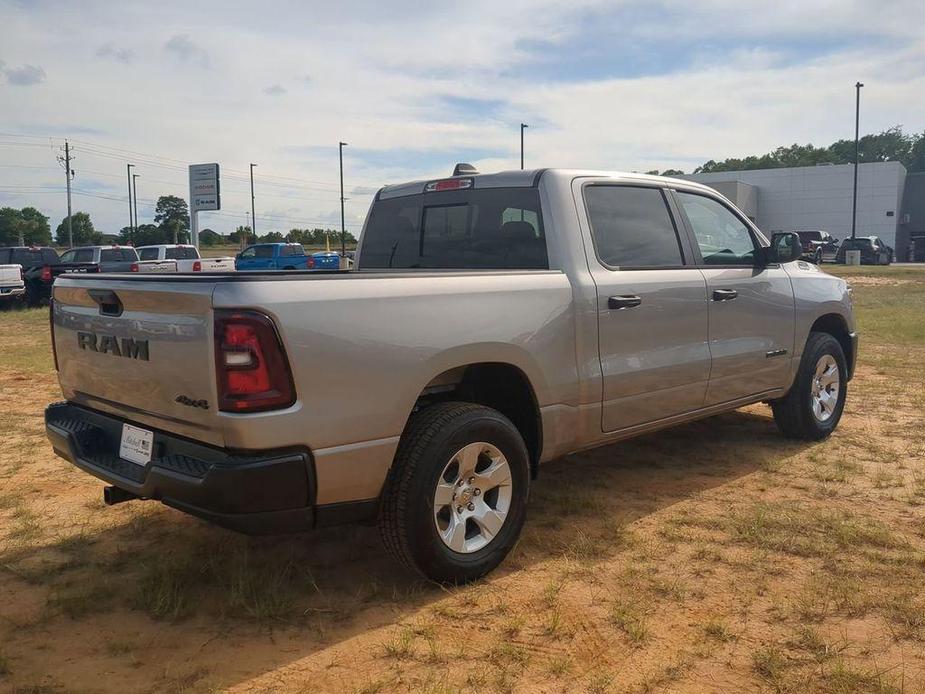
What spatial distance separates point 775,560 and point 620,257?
170 centimetres

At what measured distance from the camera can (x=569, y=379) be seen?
3863 millimetres

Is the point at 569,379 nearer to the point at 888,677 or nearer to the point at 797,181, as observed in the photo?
the point at 888,677

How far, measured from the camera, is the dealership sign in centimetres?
4366

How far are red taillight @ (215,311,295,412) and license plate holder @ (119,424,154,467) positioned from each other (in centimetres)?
57

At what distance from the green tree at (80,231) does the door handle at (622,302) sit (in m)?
81.1

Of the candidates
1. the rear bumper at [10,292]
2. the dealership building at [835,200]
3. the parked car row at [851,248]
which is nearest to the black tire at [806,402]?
the rear bumper at [10,292]

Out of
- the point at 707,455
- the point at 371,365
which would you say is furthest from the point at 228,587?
the point at 707,455

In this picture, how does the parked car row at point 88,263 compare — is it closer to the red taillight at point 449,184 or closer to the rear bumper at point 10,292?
the rear bumper at point 10,292

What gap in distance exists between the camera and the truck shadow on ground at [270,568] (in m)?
3.18

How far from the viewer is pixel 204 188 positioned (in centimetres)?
4391

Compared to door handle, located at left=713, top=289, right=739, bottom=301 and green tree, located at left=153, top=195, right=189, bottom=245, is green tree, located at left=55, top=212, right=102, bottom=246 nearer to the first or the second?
green tree, located at left=153, top=195, right=189, bottom=245

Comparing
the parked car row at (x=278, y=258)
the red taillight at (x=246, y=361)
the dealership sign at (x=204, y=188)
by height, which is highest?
the dealership sign at (x=204, y=188)

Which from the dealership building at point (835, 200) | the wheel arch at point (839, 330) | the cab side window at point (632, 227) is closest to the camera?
the cab side window at point (632, 227)

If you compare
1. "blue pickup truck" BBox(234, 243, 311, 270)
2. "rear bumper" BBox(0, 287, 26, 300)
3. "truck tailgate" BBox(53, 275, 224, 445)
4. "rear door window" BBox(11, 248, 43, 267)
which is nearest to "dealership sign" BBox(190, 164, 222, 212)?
"blue pickup truck" BBox(234, 243, 311, 270)
